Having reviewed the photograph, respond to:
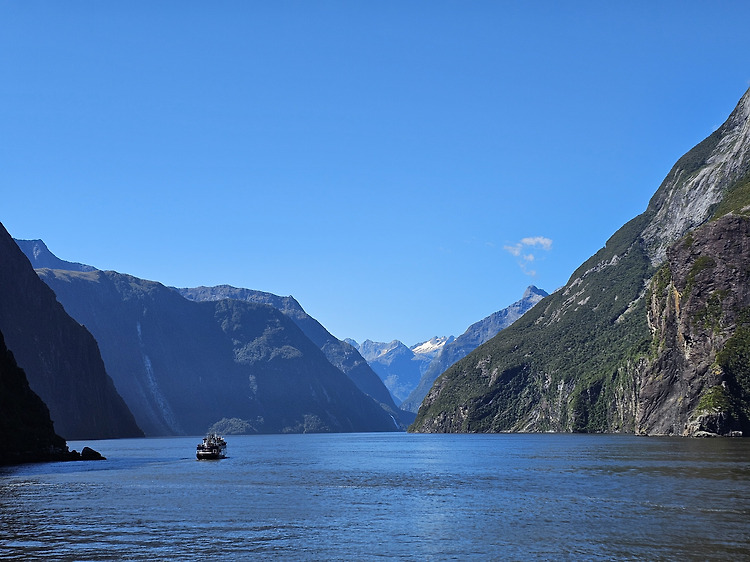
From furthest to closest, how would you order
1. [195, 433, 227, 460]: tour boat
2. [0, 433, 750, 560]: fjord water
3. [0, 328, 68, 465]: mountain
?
[195, 433, 227, 460]: tour boat → [0, 328, 68, 465]: mountain → [0, 433, 750, 560]: fjord water

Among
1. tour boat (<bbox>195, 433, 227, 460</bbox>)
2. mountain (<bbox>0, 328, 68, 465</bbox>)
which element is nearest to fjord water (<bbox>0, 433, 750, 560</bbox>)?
mountain (<bbox>0, 328, 68, 465</bbox>)

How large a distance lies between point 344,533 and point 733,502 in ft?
119

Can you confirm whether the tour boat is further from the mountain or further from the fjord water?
the fjord water

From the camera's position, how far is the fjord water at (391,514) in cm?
5397

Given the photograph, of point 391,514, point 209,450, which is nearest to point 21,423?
point 209,450

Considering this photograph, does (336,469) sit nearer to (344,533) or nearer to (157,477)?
(157,477)

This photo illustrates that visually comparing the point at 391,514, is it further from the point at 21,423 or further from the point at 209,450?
the point at 21,423

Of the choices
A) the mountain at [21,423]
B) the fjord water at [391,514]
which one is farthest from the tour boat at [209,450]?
the fjord water at [391,514]

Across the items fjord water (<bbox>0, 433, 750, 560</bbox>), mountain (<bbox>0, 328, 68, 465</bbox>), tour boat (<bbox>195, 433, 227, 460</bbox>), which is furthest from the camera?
tour boat (<bbox>195, 433, 227, 460</bbox>)

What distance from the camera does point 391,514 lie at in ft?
239

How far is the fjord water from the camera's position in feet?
177

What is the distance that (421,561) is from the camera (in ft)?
167

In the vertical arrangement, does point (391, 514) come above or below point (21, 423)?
below

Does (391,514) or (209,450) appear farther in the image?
(209,450)
